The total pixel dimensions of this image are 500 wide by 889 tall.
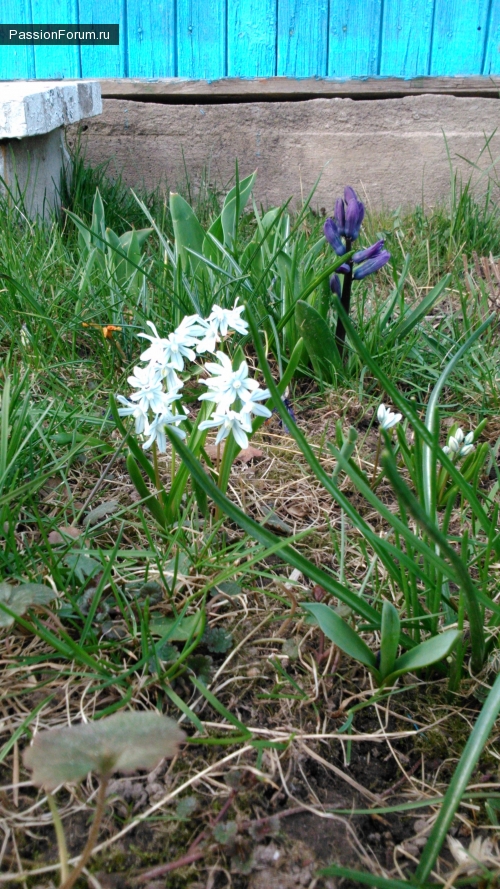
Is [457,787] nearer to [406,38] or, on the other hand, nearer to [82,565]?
[82,565]

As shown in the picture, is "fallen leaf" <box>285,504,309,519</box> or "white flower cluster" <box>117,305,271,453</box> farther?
"fallen leaf" <box>285,504,309,519</box>

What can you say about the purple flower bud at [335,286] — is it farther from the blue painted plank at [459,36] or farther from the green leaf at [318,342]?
the blue painted plank at [459,36]

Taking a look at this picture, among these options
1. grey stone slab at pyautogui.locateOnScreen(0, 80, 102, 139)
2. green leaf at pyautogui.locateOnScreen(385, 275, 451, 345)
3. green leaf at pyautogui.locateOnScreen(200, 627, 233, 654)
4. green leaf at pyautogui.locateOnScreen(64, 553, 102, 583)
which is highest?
grey stone slab at pyautogui.locateOnScreen(0, 80, 102, 139)

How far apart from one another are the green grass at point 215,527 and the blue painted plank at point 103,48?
5.97 feet

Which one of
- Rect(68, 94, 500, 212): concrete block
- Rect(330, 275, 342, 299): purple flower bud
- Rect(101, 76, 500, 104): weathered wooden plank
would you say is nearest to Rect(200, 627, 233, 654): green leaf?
Rect(330, 275, 342, 299): purple flower bud

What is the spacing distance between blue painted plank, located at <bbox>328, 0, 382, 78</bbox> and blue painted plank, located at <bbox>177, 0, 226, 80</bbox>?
59 cm

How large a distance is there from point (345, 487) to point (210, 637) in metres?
0.53

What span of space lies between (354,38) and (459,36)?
1.82 ft

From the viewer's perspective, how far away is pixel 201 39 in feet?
11.7

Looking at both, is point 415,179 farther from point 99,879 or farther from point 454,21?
point 99,879

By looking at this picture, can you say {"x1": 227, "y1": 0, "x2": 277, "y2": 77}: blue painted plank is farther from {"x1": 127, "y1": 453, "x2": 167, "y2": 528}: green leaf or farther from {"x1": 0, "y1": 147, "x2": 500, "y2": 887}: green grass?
{"x1": 127, "y1": 453, "x2": 167, "y2": 528}: green leaf

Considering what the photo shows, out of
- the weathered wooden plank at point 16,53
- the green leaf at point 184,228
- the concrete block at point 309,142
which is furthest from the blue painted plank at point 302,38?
the green leaf at point 184,228

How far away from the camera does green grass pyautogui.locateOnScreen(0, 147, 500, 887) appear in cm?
95

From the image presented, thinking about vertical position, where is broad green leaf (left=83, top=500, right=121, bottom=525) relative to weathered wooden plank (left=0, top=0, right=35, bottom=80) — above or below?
below
